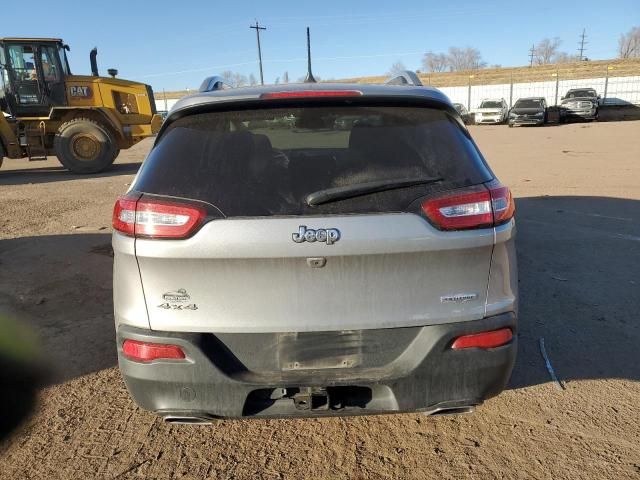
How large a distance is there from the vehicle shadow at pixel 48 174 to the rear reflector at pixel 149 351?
1253 cm

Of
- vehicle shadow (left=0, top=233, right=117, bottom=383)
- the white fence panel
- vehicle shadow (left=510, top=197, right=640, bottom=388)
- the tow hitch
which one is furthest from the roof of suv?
the white fence panel

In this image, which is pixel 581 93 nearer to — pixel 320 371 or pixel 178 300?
pixel 320 371

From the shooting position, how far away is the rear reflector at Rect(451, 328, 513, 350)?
2.06 metres

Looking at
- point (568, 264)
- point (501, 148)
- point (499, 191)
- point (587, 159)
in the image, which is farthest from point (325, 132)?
point (501, 148)

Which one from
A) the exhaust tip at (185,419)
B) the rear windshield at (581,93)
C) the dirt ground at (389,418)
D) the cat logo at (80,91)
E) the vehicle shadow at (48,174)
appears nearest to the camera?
→ the exhaust tip at (185,419)

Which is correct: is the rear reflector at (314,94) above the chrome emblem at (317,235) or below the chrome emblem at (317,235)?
above

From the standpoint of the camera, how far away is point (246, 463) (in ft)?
7.97

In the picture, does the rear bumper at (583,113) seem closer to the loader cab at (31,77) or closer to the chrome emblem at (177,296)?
the loader cab at (31,77)

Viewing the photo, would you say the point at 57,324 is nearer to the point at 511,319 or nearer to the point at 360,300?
the point at 360,300

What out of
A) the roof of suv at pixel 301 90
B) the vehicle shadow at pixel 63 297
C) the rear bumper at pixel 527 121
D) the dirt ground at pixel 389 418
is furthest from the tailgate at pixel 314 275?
the rear bumper at pixel 527 121

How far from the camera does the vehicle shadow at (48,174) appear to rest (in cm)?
1320

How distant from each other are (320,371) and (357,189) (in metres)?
0.79

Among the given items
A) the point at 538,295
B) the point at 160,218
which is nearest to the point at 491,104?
the point at 538,295

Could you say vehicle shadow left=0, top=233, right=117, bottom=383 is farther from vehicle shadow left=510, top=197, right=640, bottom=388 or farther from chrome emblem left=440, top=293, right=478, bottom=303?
vehicle shadow left=510, top=197, right=640, bottom=388
